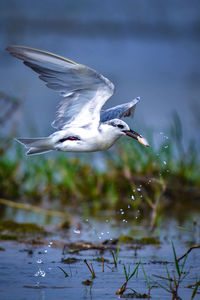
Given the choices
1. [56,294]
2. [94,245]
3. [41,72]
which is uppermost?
[41,72]

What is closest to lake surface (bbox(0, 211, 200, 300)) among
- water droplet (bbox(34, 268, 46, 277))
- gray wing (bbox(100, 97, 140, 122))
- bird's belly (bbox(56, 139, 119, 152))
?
water droplet (bbox(34, 268, 46, 277))

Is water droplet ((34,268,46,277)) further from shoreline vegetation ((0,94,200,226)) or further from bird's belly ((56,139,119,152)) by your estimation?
shoreline vegetation ((0,94,200,226))

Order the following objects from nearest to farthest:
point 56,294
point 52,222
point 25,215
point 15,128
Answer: point 56,294 < point 52,222 < point 25,215 < point 15,128

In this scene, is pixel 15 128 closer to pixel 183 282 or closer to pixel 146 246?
pixel 146 246

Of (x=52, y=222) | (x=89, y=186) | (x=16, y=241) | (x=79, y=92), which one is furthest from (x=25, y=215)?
(x=79, y=92)

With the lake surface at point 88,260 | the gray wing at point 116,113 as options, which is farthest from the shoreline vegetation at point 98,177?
the gray wing at point 116,113

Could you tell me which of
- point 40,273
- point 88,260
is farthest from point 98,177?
point 40,273
